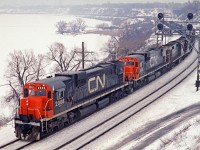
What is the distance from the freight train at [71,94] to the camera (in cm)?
2005

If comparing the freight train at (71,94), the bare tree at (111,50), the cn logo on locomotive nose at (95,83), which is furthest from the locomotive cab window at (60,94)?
the bare tree at (111,50)

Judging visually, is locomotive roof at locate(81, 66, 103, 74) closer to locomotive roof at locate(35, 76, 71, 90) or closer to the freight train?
the freight train

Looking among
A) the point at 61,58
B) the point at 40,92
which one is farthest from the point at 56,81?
the point at 61,58

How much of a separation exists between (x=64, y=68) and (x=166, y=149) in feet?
106

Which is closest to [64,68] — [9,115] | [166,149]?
[9,115]

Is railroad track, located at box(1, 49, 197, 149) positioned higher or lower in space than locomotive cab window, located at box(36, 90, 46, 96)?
lower

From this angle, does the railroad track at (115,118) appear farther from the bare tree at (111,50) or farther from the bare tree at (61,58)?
the bare tree at (111,50)

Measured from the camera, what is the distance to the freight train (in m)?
20.0

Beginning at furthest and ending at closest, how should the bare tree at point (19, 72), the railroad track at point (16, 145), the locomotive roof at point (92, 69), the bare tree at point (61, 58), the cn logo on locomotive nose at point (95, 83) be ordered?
the bare tree at point (61, 58) < the bare tree at point (19, 72) < the locomotive roof at point (92, 69) < the cn logo on locomotive nose at point (95, 83) < the railroad track at point (16, 145)

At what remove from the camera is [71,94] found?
2272 centimetres

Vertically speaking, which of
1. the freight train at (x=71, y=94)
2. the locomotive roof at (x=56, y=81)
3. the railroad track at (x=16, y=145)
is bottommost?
the railroad track at (x=16, y=145)

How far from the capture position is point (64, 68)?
Answer: 158 feet

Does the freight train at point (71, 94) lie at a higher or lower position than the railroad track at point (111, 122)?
higher

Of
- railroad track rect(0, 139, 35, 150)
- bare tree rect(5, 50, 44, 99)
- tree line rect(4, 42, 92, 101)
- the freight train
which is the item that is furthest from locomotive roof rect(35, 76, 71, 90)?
bare tree rect(5, 50, 44, 99)
